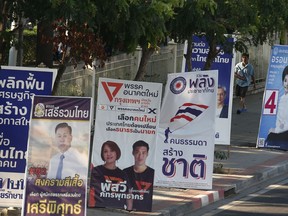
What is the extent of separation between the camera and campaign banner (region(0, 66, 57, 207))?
11438mm

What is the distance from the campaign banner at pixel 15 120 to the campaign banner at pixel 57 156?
0.54 metres

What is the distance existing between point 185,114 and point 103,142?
218cm

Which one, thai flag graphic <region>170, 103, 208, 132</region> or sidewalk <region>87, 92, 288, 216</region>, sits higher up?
thai flag graphic <region>170, 103, 208, 132</region>

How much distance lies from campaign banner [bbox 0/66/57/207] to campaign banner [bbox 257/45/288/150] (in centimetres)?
938

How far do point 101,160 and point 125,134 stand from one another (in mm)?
492

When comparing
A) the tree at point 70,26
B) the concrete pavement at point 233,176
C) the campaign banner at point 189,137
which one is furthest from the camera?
the campaign banner at point 189,137

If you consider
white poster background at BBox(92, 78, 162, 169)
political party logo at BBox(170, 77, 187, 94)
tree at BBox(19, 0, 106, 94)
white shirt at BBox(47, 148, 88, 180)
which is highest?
tree at BBox(19, 0, 106, 94)

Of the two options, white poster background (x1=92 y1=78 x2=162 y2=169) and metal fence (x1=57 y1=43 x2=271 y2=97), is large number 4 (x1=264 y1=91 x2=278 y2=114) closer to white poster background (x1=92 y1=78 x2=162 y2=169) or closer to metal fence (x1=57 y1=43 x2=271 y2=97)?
metal fence (x1=57 y1=43 x2=271 y2=97)

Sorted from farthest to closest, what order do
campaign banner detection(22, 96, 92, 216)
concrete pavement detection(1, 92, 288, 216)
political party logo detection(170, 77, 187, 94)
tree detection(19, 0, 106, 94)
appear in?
political party logo detection(170, 77, 187, 94) < concrete pavement detection(1, 92, 288, 216) < campaign banner detection(22, 96, 92, 216) < tree detection(19, 0, 106, 94)

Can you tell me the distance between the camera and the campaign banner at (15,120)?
11438mm

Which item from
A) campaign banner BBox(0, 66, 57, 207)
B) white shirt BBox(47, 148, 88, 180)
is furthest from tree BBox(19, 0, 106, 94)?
white shirt BBox(47, 148, 88, 180)

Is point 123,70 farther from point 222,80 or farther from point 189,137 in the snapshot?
point 189,137

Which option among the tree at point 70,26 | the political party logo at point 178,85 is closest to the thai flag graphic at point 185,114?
the political party logo at point 178,85

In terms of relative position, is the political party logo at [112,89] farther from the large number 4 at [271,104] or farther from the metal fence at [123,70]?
the large number 4 at [271,104]
